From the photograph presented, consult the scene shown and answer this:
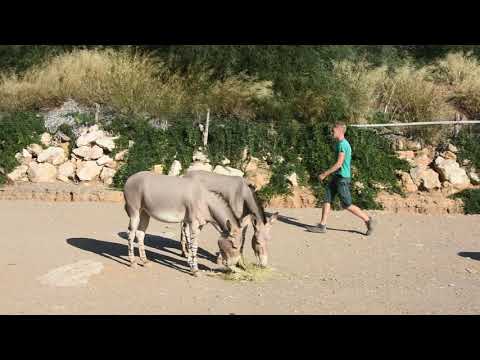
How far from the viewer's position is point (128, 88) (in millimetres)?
19391

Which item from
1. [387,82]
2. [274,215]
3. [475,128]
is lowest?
[274,215]

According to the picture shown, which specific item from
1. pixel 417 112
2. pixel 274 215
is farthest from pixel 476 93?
pixel 274 215

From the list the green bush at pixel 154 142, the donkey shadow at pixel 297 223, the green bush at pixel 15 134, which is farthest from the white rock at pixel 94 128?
the donkey shadow at pixel 297 223

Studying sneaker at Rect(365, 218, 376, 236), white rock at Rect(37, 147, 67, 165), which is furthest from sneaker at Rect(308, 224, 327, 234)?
white rock at Rect(37, 147, 67, 165)

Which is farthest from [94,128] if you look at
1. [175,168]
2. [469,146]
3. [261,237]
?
[469,146]

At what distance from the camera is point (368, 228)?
12734 mm

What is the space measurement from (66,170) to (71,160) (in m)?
0.47

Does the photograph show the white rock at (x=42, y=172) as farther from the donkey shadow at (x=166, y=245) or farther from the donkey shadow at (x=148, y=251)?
the donkey shadow at (x=148, y=251)

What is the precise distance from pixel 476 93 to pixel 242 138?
25.3 ft

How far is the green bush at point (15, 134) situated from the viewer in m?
17.3

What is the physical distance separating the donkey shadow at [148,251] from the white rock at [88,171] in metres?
4.95

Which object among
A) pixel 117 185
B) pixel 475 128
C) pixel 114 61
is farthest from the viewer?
pixel 114 61

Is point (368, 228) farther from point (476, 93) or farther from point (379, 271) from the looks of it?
point (476, 93)

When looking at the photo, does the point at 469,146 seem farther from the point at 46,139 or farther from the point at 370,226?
the point at 46,139
